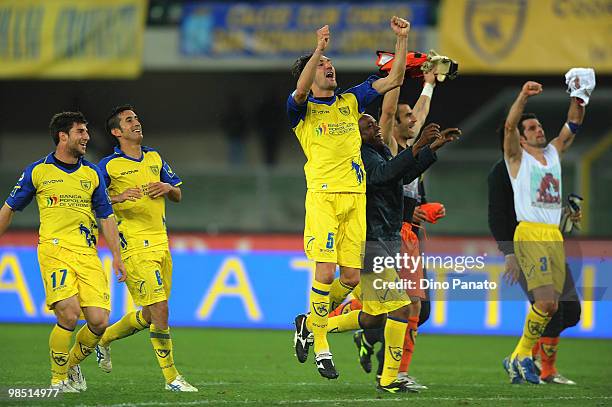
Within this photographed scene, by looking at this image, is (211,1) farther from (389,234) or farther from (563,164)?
(389,234)

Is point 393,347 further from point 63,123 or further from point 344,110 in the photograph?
point 63,123

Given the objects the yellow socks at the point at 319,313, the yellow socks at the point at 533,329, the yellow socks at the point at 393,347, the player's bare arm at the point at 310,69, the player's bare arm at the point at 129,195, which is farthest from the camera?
the yellow socks at the point at 533,329

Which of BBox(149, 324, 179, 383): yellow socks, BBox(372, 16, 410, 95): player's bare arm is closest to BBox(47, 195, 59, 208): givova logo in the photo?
BBox(149, 324, 179, 383): yellow socks

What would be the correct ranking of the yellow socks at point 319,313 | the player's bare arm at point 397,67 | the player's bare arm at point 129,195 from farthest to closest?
the player's bare arm at point 129,195 < the yellow socks at point 319,313 < the player's bare arm at point 397,67

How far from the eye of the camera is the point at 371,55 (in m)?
19.8

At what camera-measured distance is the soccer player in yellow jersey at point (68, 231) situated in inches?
360

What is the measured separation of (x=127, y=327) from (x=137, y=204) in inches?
43.9

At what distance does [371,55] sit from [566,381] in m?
9.93

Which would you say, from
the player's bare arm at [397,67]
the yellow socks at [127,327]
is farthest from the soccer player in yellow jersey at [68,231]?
the player's bare arm at [397,67]

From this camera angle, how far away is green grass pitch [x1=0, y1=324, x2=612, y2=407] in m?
8.98

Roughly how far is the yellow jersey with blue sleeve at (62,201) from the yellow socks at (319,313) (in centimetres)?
168

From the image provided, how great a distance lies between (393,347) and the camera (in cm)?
948

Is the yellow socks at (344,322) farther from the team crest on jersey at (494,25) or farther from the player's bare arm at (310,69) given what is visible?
the team crest on jersey at (494,25)

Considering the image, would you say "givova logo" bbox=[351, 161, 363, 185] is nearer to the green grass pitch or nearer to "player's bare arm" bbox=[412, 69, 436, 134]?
"player's bare arm" bbox=[412, 69, 436, 134]
